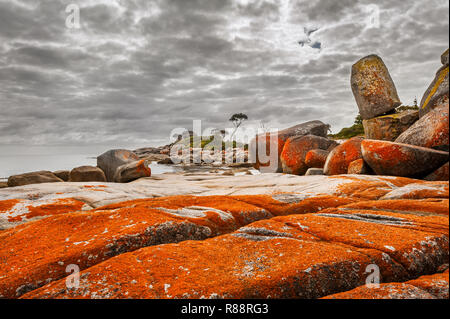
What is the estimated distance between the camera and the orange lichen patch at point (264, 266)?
100 inches

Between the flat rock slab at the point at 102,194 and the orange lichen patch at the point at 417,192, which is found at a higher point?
the orange lichen patch at the point at 417,192

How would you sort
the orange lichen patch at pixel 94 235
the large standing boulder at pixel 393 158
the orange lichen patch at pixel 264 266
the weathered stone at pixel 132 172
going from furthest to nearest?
the weathered stone at pixel 132 172 → the large standing boulder at pixel 393 158 → the orange lichen patch at pixel 94 235 → the orange lichen patch at pixel 264 266

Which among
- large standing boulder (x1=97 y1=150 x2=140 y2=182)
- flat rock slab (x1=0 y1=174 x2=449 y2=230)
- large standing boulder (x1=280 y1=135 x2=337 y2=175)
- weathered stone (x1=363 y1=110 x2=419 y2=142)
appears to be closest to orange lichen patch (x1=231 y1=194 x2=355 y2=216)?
flat rock slab (x1=0 y1=174 x2=449 y2=230)

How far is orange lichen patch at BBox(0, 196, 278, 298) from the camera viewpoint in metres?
3.27

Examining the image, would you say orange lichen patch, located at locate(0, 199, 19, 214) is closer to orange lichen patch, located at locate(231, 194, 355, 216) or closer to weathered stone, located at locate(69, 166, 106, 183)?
orange lichen patch, located at locate(231, 194, 355, 216)

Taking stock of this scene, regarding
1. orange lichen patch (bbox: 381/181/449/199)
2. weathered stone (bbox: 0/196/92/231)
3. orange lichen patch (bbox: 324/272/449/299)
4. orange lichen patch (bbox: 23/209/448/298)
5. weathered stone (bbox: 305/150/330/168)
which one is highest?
weathered stone (bbox: 305/150/330/168)

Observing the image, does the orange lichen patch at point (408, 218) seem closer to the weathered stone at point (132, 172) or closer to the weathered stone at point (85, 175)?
the weathered stone at point (132, 172)

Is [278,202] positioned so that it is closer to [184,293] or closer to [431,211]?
[431,211]

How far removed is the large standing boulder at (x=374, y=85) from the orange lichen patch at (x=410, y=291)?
19178mm

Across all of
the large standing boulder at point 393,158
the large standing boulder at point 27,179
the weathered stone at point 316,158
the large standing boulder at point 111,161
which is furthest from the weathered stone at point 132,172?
the large standing boulder at point 393,158

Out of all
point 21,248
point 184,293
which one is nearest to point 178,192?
point 21,248

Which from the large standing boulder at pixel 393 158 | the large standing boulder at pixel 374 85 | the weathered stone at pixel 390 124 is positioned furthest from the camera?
the large standing boulder at pixel 374 85

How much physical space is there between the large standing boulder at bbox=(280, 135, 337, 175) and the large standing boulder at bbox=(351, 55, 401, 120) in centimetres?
395

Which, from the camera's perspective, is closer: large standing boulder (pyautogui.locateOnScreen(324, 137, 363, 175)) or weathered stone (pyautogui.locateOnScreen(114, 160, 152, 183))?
large standing boulder (pyautogui.locateOnScreen(324, 137, 363, 175))
